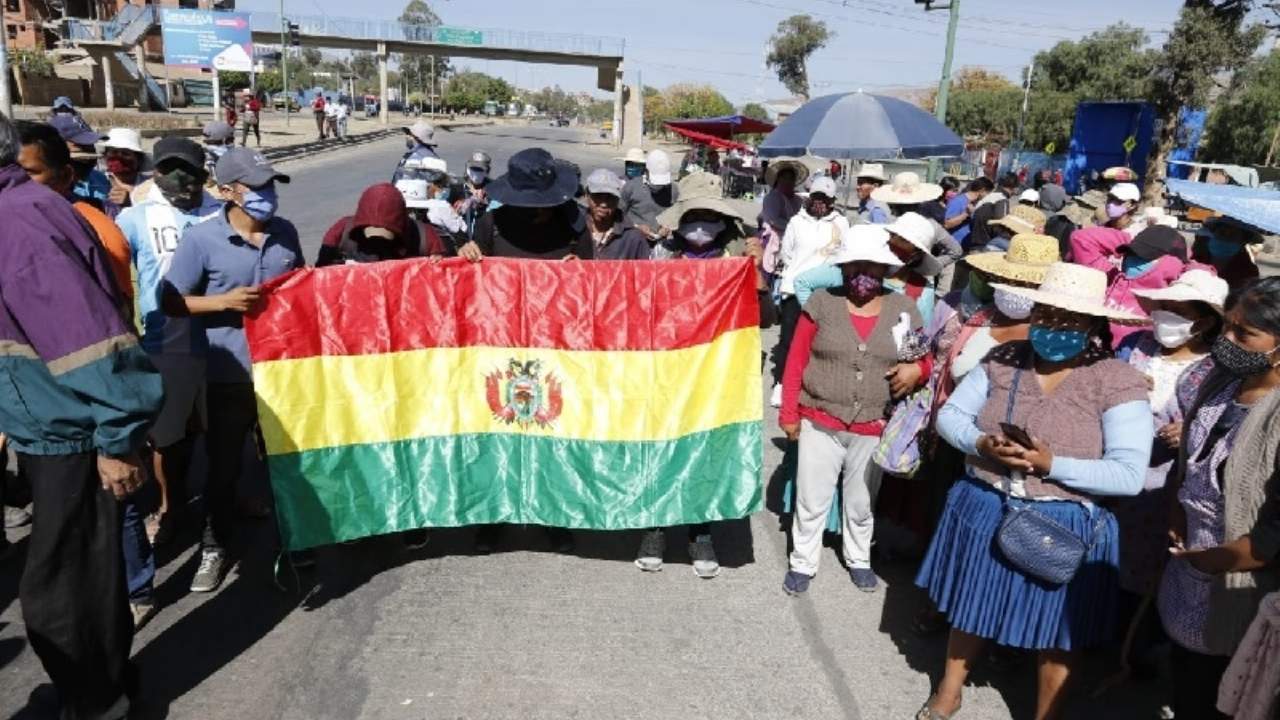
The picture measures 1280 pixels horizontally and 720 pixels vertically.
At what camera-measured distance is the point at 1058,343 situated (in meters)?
2.92

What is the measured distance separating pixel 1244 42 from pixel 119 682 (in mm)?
37498

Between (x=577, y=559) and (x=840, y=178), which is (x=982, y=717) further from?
(x=840, y=178)

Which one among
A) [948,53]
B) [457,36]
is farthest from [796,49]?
[948,53]

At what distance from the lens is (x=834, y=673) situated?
3.68 m

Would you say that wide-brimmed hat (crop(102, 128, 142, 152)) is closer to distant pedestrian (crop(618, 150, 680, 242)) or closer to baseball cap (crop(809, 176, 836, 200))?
distant pedestrian (crop(618, 150, 680, 242))

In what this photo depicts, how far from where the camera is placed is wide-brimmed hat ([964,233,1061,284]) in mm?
3777

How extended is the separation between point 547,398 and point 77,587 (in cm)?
205

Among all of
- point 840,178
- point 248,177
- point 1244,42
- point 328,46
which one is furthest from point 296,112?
point 248,177

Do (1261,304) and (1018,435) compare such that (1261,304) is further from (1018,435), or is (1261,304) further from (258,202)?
(258,202)

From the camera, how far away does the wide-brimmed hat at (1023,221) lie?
6250 millimetres

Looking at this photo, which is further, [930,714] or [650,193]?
[650,193]

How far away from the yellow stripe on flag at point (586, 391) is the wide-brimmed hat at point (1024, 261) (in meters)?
1.11

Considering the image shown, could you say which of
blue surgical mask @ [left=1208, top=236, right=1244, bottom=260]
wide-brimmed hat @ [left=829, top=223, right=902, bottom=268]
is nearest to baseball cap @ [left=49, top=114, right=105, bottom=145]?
wide-brimmed hat @ [left=829, top=223, right=902, bottom=268]

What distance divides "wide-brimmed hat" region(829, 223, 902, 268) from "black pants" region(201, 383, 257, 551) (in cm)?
291
